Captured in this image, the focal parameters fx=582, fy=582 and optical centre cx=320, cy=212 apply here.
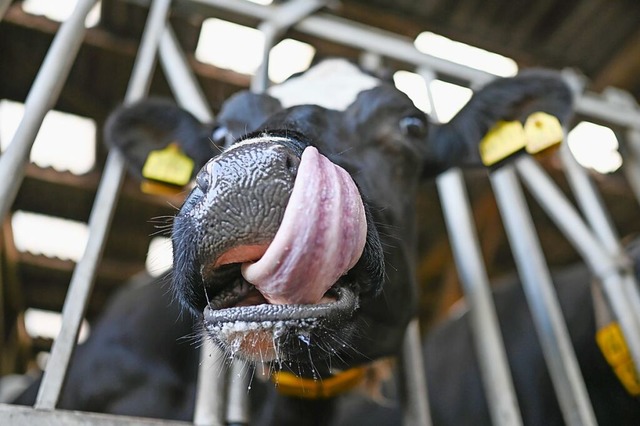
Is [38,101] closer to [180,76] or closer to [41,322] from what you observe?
[180,76]

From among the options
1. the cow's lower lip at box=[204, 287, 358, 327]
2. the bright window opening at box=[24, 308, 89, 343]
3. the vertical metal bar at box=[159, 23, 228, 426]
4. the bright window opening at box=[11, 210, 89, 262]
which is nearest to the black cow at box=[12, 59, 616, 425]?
the cow's lower lip at box=[204, 287, 358, 327]

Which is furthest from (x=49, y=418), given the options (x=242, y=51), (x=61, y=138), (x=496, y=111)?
(x=61, y=138)

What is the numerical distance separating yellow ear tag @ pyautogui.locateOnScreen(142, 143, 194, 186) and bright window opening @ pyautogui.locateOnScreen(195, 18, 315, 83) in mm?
2166

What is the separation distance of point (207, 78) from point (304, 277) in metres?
3.24

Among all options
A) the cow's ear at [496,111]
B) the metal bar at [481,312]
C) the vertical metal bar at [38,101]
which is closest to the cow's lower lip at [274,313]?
the vertical metal bar at [38,101]

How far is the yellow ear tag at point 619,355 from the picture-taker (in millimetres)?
1574

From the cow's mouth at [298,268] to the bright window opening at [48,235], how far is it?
4877mm

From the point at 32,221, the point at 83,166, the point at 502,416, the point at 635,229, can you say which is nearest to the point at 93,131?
the point at 83,166

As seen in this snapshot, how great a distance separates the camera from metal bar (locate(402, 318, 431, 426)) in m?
1.53

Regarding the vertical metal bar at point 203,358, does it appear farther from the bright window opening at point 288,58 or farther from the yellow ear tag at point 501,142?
the bright window opening at point 288,58

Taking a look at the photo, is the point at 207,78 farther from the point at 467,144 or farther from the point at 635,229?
the point at 635,229

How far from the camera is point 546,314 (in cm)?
165

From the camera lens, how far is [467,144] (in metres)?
1.72

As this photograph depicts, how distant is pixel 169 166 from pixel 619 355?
137 cm
